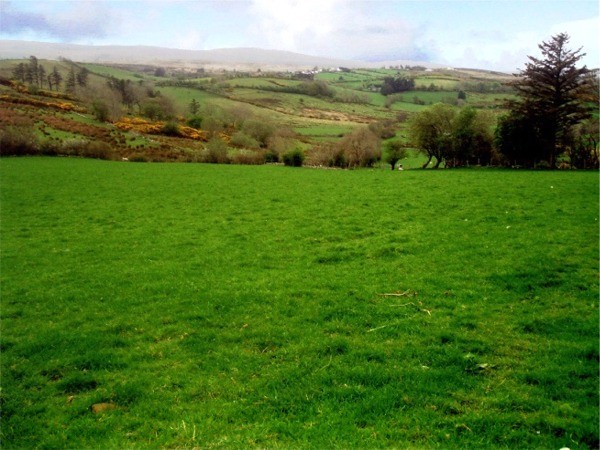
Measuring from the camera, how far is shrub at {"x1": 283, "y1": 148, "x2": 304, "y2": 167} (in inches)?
2346

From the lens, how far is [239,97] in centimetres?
12962

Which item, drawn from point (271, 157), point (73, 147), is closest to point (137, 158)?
point (73, 147)

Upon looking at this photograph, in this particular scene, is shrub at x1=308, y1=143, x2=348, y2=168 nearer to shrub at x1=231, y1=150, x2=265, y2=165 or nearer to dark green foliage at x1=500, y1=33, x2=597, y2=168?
shrub at x1=231, y1=150, x2=265, y2=165

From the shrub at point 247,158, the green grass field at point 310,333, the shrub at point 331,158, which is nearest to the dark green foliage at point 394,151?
the shrub at point 331,158

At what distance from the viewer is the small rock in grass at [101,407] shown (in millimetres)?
6229

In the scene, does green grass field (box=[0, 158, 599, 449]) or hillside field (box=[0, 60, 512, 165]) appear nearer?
green grass field (box=[0, 158, 599, 449])

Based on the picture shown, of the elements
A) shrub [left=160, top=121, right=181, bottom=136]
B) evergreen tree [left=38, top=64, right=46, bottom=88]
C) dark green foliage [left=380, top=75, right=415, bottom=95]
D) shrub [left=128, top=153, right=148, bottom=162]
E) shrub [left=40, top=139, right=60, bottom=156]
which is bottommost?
shrub [left=128, top=153, right=148, bottom=162]

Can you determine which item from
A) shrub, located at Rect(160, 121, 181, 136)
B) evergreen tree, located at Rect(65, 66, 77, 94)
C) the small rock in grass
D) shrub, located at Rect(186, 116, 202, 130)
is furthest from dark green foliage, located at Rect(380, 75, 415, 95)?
the small rock in grass

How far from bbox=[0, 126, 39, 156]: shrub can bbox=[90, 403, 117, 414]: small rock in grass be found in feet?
187

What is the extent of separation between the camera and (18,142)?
1983 inches

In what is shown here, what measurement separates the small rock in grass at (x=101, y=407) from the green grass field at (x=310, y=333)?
0.20 feet

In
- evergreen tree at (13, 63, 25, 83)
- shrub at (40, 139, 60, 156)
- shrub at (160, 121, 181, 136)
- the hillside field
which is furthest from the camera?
evergreen tree at (13, 63, 25, 83)

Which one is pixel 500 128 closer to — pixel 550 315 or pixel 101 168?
pixel 550 315

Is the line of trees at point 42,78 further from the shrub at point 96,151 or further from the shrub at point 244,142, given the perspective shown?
the shrub at point 96,151
